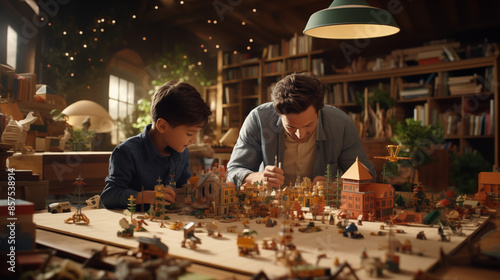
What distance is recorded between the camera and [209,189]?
160cm

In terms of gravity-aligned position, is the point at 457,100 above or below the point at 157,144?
above


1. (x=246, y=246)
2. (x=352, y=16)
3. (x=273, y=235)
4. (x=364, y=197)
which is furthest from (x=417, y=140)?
(x=246, y=246)

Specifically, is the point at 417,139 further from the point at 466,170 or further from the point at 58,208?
the point at 58,208

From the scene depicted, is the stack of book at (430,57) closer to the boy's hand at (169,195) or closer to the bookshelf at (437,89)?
the bookshelf at (437,89)

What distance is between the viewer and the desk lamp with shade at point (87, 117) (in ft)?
12.7

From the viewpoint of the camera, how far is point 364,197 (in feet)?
Answer: 4.80

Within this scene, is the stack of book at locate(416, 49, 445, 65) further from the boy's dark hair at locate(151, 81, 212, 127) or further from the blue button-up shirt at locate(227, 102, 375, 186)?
the boy's dark hair at locate(151, 81, 212, 127)

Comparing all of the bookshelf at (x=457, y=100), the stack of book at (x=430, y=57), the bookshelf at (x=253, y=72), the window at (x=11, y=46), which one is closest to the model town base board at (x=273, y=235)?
the window at (x=11, y=46)

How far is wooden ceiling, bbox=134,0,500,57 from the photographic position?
4.96 m

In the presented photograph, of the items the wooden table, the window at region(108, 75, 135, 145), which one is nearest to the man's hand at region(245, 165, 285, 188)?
the wooden table

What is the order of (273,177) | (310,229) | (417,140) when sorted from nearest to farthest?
(310,229), (273,177), (417,140)

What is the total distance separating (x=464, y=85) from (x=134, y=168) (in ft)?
14.8

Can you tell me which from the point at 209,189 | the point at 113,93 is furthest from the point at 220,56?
the point at 209,189

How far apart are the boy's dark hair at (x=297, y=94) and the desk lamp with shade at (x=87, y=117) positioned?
2.54 metres
